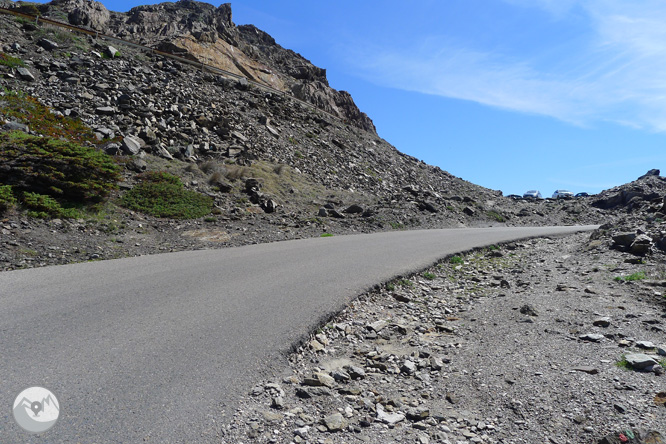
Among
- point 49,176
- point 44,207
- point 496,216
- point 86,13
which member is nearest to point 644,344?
point 44,207

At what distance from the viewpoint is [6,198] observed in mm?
11312

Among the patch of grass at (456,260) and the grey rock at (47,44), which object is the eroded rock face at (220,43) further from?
the patch of grass at (456,260)

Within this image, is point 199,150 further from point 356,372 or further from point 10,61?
point 356,372

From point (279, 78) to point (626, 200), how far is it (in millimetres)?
37605

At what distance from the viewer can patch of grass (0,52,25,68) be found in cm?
2261

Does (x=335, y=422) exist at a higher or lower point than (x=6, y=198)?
lower

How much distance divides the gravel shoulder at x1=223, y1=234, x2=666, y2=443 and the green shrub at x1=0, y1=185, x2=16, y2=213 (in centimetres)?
1027

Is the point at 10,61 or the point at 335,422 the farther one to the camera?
the point at 10,61

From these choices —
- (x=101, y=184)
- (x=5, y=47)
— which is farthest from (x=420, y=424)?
(x=5, y=47)

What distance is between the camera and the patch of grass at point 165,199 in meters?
15.5

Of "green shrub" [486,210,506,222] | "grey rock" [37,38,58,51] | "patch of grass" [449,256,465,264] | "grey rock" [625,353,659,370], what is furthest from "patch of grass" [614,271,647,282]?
"grey rock" [37,38,58,51]

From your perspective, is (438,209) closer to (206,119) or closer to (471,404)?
(206,119)

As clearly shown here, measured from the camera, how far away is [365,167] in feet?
117

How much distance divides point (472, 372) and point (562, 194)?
5220 centimetres
